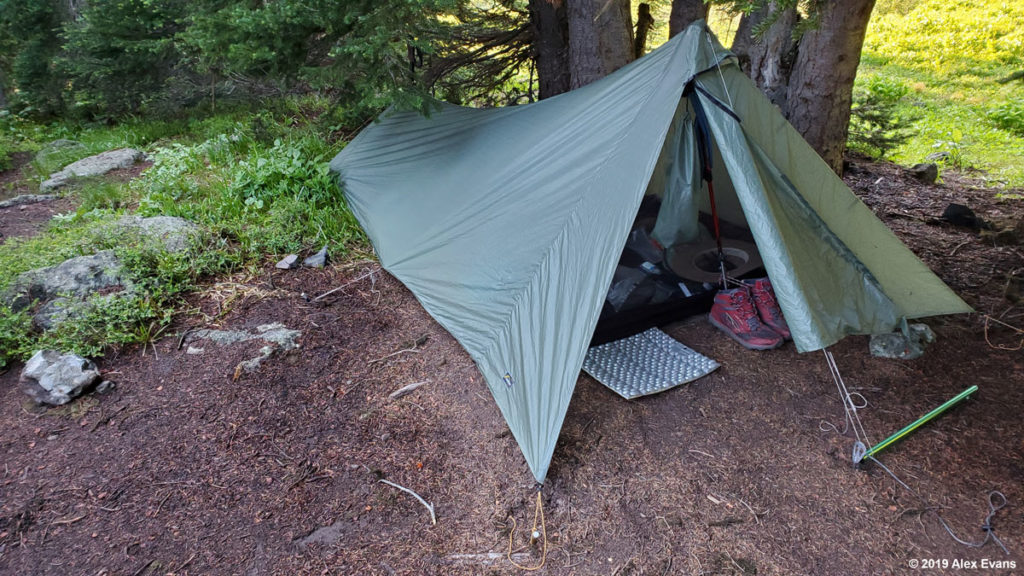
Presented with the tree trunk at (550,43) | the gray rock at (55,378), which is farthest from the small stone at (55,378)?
the tree trunk at (550,43)

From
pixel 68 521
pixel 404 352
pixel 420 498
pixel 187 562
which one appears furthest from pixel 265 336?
pixel 420 498

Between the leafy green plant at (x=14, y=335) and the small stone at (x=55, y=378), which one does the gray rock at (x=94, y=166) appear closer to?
the leafy green plant at (x=14, y=335)

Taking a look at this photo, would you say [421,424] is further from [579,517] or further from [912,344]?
[912,344]

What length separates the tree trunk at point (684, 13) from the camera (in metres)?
4.72

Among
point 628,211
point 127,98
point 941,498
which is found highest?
point 127,98

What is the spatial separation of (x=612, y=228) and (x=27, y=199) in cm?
617

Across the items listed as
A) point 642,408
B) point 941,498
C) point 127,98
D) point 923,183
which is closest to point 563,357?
point 642,408

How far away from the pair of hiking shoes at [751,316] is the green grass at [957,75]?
13.0 ft

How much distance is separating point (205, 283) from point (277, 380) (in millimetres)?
1274

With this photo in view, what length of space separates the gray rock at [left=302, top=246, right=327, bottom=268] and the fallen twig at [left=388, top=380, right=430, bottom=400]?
1574mm

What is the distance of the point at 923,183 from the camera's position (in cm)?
544

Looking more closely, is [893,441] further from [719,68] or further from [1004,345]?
[719,68]

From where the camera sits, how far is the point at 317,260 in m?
4.11

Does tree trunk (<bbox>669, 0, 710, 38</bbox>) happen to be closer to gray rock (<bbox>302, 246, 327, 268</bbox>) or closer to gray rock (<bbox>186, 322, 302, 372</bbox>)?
gray rock (<bbox>302, 246, 327, 268</bbox>)
